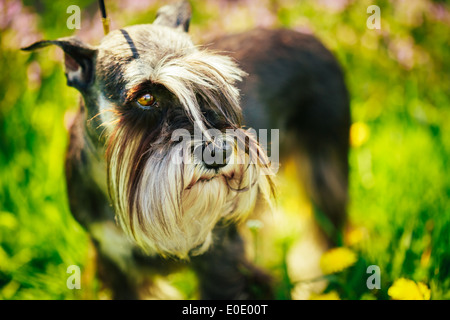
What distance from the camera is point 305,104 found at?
2.58 meters

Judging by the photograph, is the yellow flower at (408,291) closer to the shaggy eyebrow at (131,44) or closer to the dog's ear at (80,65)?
the shaggy eyebrow at (131,44)

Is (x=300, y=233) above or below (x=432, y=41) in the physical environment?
below

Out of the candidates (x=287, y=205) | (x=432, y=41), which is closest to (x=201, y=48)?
(x=287, y=205)

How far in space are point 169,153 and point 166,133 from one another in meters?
0.08

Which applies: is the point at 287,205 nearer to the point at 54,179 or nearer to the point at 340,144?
the point at 340,144

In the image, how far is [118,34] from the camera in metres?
1.77

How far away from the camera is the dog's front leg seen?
2.00m

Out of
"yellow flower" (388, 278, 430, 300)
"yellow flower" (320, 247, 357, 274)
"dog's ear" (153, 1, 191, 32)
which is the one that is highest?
"dog's ear" (153, 1, 191, 32)

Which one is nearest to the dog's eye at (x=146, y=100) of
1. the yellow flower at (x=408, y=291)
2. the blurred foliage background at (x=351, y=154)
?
the blurred foliage background at (x=351, y=154)

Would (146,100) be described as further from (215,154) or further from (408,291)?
(408,291)

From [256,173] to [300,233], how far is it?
64.0 inches

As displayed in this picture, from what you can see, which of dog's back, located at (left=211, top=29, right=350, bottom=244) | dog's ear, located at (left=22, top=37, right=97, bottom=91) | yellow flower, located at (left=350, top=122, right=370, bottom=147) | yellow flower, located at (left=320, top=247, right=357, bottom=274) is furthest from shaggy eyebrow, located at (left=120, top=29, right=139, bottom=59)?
yellow flower, located at (left=350, top=122, right=370, bottom=147)

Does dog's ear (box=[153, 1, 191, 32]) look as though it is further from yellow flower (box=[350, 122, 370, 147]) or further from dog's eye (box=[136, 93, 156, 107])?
yellow flower (box=[350, 122, 370, 147])

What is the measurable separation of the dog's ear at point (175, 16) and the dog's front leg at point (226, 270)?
3.32 feet
